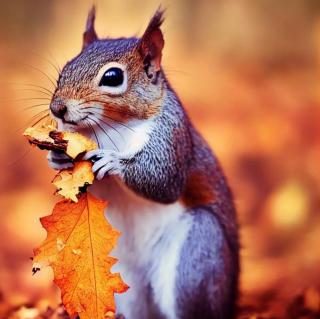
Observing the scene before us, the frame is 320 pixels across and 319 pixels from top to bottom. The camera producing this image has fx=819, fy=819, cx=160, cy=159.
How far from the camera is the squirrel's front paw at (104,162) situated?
2.01 meters

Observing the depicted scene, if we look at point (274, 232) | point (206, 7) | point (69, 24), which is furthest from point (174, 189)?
point (206, 7)

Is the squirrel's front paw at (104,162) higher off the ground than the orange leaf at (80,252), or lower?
higher

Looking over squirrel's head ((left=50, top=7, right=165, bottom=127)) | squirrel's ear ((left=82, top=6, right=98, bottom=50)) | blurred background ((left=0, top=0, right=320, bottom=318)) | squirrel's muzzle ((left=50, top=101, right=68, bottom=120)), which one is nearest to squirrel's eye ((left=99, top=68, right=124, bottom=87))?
squirrel's head ((left=50, top=7, right=165, bottom=127))

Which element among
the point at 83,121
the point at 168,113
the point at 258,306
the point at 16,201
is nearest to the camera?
the point at 83,121

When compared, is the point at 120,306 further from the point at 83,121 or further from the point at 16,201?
the point at 16,201

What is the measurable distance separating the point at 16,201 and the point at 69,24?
110cm

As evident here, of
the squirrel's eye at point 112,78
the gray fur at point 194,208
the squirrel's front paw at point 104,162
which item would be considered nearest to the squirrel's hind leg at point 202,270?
the gray fur at point 194,208

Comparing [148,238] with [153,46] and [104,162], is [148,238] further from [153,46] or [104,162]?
[153,46]

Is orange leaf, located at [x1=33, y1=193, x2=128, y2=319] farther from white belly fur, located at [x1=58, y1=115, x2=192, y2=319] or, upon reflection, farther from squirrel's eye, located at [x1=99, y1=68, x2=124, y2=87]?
squirrel's eye, located at [x1=99, y1=68, x2=124, y2=87]

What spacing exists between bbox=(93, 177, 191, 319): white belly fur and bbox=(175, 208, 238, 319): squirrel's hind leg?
0.02 m

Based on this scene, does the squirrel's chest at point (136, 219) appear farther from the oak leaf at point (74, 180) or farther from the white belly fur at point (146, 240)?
the oak leaf at point (74, 180)

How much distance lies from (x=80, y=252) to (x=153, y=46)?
1.84ft

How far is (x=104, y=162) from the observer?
2.02m

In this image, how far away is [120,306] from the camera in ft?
7.97
